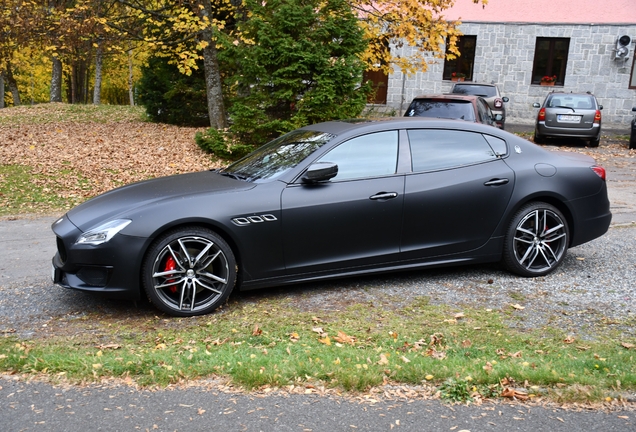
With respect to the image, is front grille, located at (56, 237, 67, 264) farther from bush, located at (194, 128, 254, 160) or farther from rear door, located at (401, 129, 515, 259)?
bush, located at (194, 128, 254, 160)

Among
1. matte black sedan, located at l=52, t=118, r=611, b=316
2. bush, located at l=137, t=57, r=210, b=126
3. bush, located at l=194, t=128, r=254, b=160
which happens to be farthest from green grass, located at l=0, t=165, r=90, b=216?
bush, located at l=137, t=57, r=210, b=126

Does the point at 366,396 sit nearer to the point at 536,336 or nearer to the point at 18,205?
the point at 536,336

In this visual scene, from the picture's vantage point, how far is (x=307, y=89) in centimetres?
1271

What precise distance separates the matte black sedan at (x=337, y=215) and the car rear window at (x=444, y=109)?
595 cm

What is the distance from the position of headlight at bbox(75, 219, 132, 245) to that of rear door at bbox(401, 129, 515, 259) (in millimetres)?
2439

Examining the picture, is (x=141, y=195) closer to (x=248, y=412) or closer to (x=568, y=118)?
(x=248, y=412)

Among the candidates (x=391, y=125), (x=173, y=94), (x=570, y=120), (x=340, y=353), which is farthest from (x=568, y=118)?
(x=340, y=353)

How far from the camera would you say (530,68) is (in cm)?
2738

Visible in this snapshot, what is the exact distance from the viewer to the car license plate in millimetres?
18703

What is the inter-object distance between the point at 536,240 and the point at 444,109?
22.5 ft

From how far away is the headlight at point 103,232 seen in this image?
16.1ft

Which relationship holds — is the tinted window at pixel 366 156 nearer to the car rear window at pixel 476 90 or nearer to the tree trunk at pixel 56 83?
the car rear window at pixel 476 90

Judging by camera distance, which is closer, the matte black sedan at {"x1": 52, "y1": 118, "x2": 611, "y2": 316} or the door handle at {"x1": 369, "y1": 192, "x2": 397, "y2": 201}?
the matte black sedan at {"x1": 52, "y1": 118, "x2": 611, "y2": 316}

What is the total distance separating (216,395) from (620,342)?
9.45 ft
